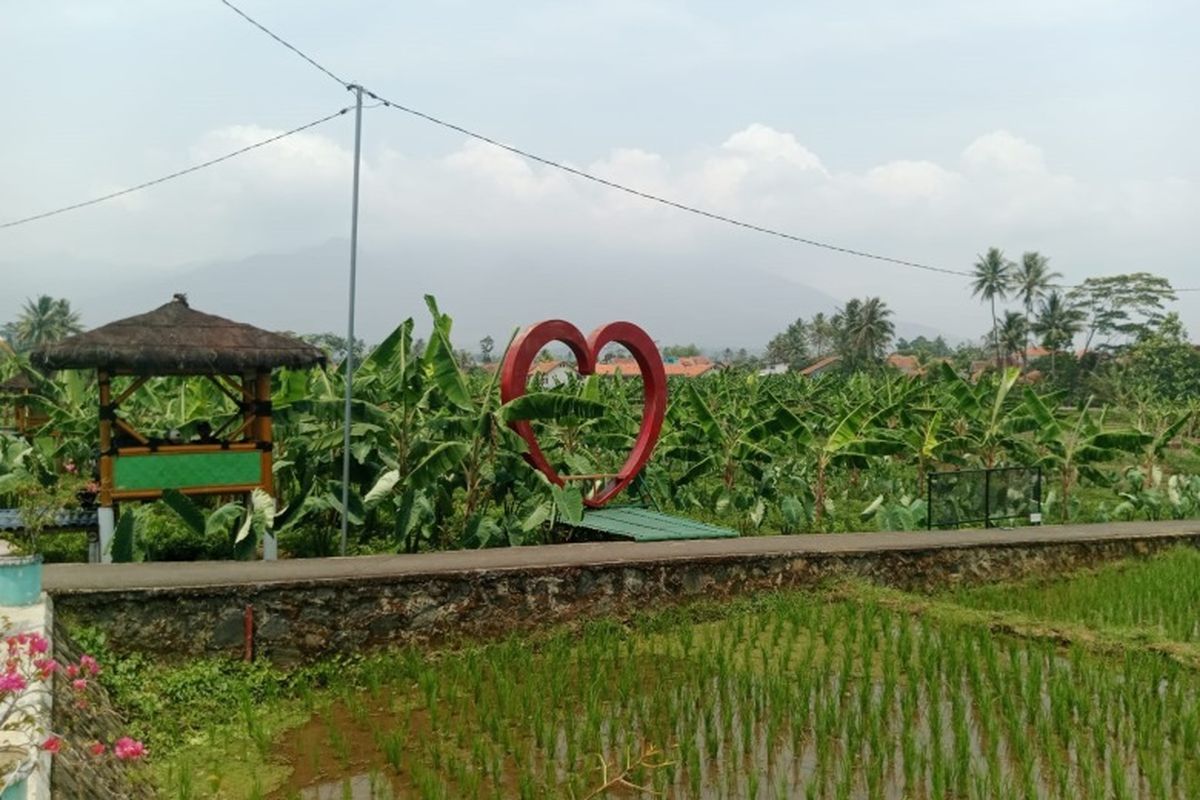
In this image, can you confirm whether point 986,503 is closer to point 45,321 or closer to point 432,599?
point 432,599

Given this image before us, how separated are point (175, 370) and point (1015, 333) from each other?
57.6 metres

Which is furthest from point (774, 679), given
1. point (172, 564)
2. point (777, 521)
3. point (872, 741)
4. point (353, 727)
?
point (777, 521)

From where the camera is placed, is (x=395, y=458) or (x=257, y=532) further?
(x=395, y=458)

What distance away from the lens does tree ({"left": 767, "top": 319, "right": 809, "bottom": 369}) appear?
95.9 m

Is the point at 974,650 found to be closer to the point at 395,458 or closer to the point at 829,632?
the point at 829,632

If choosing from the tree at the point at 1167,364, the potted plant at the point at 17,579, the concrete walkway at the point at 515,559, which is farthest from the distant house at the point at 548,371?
the tree at the point at 1167,364

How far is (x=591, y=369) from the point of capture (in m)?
11.5

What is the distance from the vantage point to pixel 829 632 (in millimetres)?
8664

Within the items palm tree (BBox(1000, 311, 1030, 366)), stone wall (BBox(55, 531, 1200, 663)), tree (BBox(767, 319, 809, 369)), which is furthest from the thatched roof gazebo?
tree (BBox(767, 319, 809, 369))

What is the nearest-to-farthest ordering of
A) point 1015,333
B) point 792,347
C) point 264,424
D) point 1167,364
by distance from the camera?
point 264,424, point 1167,364, point 1015,333, point 792,347

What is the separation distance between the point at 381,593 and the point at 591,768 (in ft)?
9.86

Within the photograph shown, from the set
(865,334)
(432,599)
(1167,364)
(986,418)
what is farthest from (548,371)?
(865,334)

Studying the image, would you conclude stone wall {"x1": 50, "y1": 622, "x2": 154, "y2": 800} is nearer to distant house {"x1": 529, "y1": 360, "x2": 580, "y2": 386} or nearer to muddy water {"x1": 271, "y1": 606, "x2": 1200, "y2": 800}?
muddy water {"x1": 271, "y1": 606, "x2": 1200, "y2": 800}

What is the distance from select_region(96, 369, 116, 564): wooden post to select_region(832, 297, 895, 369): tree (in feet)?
209
